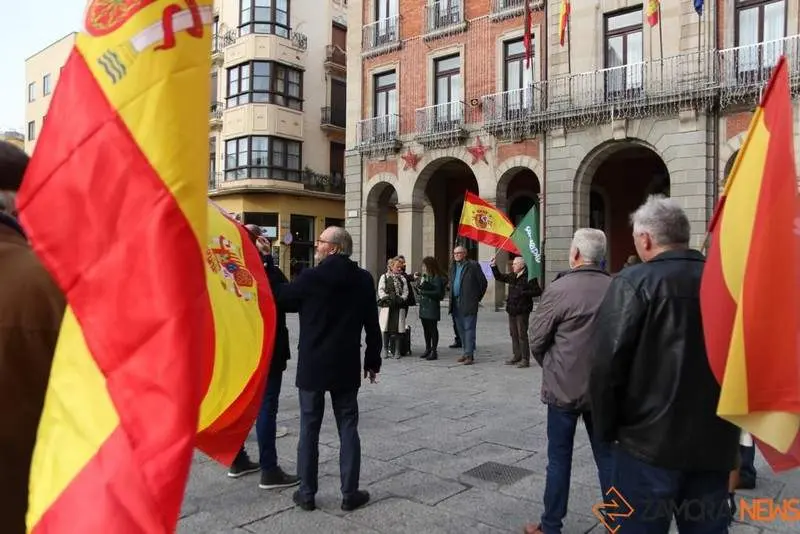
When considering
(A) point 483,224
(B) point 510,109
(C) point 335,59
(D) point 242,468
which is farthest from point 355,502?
(C) point 335,59

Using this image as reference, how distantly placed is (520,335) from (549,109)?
10.5 metres

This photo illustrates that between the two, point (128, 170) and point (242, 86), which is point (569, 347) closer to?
point (128, 170)

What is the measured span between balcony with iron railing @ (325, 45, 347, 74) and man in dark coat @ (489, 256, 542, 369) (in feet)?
81.8

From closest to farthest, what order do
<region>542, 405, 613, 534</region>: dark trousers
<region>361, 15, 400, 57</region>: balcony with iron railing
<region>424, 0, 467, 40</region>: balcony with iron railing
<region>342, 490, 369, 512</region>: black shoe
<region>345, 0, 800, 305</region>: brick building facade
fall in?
<region>542, 405, 613, 534</region>: dark trousers
<region>342, 490, 369, 512</region>: black shoe
<region>345, 0, 800, 305</region>: brick building facade
<region>424, 0, 467, 40</region>: balcony with iron railing
<region>361, 15, 400, 57</region>: balcony with iron railing

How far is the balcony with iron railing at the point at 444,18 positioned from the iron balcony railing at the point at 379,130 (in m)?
3.10

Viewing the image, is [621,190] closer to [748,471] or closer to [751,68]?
[751,68]

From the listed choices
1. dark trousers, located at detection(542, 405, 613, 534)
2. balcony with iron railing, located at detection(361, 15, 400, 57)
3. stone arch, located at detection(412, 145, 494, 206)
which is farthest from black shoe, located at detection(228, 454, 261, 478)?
balcony with iron railing, located at detection(361, 15, 400, 57)

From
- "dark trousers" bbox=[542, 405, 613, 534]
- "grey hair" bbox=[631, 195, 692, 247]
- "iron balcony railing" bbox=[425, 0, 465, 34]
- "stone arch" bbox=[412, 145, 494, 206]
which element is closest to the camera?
"grey hair" bbox=[631, 195, 692, 247]

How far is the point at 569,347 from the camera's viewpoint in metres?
3.68

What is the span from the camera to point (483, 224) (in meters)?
12.6

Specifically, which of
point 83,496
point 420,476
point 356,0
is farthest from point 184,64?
point 356,0

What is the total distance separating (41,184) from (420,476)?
12.2 feet

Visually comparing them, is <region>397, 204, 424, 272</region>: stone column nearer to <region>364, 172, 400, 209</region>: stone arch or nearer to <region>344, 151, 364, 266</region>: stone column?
<region>364, 172, 400, 209</region>: stone arch

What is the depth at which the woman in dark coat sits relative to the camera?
10.8m
